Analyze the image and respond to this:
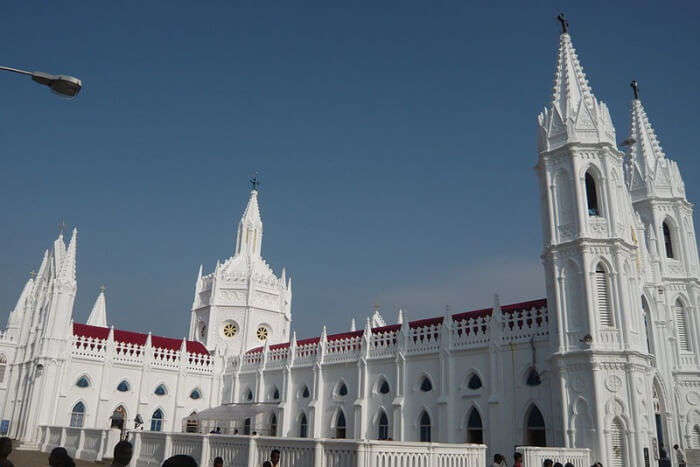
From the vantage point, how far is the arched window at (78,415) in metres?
41.7

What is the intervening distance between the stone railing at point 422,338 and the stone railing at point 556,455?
6.24 m

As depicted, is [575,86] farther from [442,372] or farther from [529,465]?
[529,465]

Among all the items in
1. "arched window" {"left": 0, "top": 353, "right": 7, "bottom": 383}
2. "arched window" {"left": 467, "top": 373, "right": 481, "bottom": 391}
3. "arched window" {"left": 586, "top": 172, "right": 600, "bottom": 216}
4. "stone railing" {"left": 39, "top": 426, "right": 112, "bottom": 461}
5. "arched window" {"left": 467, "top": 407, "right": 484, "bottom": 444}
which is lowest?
"stone railing" {"left": 39, "top": 426, "right": 112, "bottom": 461}

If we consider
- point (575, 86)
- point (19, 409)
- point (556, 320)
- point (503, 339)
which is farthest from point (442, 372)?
point (19, 409)

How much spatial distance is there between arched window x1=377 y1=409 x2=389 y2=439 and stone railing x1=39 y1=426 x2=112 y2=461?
15843mm

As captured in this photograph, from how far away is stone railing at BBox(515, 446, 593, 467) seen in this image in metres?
21.9

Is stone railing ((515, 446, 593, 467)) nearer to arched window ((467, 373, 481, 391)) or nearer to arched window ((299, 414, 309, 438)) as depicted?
arched window ((467, 373, 481, 391))

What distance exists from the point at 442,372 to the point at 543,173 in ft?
40.2

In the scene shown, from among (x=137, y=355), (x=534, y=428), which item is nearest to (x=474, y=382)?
(x=534, y=428)

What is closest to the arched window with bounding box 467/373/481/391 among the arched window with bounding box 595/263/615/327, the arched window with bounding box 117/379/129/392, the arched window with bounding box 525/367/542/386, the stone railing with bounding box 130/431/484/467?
the arched window with bounding box 525/367/542/386

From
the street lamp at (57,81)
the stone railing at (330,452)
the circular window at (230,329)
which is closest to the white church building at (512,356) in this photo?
the circular window at (230,329)

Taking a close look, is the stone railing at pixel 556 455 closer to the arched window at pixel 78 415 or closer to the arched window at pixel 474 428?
the arched window at pixel 474 428

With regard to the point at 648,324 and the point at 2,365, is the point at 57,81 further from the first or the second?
the point at 2,365

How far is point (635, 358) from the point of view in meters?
25.9
